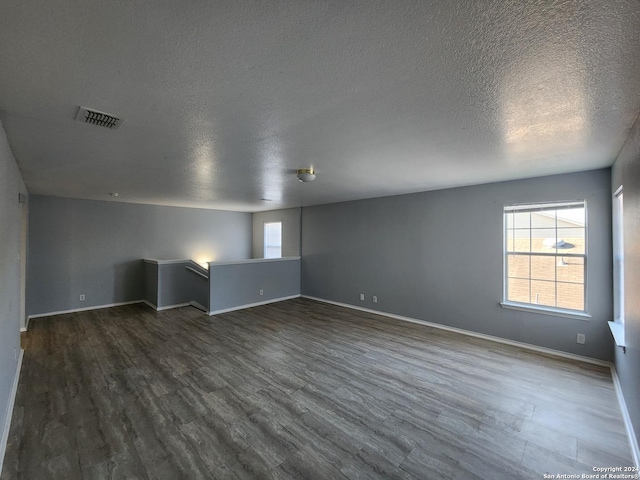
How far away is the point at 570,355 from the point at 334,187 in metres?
3.98

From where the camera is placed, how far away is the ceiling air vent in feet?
6.11

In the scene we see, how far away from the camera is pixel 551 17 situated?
1046 millimetres

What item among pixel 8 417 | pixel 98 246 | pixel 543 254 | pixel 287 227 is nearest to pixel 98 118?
pixel 8 417

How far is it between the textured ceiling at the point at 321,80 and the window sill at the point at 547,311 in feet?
6.20

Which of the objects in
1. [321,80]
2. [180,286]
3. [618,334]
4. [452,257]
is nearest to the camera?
[321,80]

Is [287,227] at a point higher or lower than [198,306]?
higher

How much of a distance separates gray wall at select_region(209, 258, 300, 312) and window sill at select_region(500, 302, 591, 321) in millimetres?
4594

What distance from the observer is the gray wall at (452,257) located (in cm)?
331

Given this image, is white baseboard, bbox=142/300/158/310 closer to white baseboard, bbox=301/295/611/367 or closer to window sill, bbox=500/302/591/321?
white baseboard, bbox=301/295/611/367

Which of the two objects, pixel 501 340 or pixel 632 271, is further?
pixel 501 340

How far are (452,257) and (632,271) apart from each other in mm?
2414

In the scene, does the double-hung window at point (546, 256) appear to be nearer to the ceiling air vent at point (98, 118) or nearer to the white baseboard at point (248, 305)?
the white baseboard at point (248, 305)

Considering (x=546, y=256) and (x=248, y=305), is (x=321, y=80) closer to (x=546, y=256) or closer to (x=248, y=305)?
(x=546, y=256)

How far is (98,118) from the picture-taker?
6.45 ft
